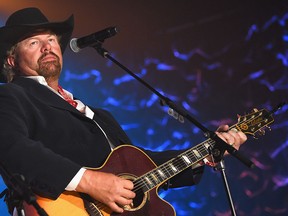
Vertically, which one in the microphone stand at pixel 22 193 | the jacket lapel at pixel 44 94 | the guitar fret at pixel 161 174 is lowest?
the microphone stand at pixel 22 193

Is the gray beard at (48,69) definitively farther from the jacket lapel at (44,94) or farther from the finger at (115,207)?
the finger at (115,207)

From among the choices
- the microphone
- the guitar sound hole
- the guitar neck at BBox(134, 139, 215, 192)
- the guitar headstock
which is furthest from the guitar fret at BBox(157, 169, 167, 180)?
the microphone

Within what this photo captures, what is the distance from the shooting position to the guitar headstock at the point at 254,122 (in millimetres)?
2512

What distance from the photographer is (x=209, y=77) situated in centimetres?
398

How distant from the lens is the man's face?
243 centimetres

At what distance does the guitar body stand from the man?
4cm

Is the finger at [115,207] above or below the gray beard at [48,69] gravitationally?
below

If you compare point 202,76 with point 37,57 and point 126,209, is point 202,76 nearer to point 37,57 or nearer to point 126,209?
point 37,57

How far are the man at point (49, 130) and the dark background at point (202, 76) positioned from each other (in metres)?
0.87

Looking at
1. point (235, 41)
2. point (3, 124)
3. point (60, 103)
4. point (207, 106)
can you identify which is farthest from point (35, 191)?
point (235, 41)

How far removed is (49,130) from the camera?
2.10 meters

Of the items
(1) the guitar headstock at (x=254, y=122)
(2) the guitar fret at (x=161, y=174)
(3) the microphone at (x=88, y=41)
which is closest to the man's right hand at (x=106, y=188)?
(2) the guitar fret at (x=161, y=174)

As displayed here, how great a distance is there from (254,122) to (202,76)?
1472mm

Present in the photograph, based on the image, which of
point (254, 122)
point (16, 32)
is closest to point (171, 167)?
point (254, 122)
